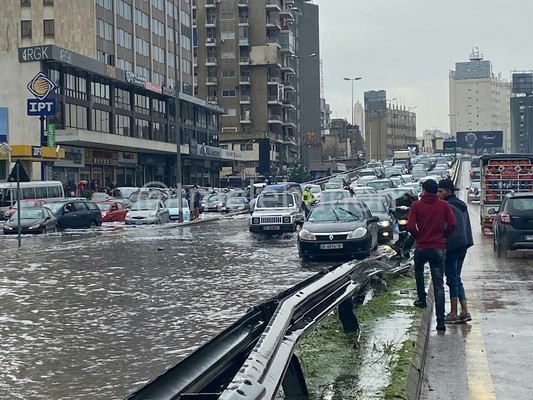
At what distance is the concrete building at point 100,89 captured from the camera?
65.9m

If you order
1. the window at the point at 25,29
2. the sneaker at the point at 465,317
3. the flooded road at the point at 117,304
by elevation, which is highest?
the window at the point at 25,29

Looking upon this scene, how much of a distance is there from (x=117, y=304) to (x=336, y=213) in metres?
9.55

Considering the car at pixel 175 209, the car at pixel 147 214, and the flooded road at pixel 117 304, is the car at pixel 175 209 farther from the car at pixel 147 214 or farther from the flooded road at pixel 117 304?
the flooded road at pixel 117 304

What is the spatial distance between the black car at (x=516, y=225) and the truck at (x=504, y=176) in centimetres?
1018

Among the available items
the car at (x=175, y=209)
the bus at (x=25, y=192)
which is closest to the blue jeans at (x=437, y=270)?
the car at (x=175, y=209)

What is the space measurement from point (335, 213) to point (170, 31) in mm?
77154

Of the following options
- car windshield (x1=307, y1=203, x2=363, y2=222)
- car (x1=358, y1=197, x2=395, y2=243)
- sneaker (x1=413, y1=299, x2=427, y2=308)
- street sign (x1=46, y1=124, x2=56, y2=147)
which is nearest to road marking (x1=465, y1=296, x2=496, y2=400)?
sneaker (x1=413, y1=299, x2=427, y2=308)

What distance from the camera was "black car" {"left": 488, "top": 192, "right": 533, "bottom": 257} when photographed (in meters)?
20.6

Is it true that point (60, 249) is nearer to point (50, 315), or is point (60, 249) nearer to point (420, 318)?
point (50, 315)

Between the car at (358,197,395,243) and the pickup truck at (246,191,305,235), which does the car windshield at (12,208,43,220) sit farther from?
the car at (358,197,395,243)

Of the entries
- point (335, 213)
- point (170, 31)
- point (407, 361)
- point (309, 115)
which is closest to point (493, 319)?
point (407, 361)

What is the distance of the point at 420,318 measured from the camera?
1076 cm

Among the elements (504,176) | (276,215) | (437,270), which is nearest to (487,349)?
(437,270)

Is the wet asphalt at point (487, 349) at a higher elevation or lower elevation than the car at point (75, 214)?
lower
